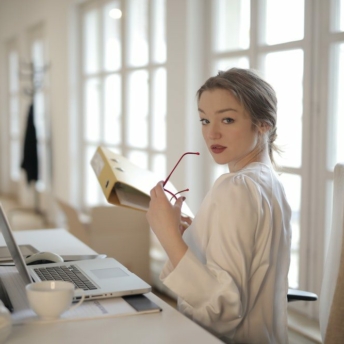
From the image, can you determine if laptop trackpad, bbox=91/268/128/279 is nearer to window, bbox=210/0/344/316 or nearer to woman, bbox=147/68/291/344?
woman, bbox=147/68/291/344

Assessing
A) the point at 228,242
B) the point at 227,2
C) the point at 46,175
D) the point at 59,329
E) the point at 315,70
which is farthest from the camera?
the point at 46,175

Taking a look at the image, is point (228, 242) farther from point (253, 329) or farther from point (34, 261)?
point (34, 261)

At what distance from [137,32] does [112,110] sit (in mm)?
818

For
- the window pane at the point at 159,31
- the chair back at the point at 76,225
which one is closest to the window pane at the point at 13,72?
the window pane at the point at 159,31

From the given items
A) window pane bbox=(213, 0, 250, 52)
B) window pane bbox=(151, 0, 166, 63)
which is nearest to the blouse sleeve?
window pane bbox=(213, 0, 250, 52)

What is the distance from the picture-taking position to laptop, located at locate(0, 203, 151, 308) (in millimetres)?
1315

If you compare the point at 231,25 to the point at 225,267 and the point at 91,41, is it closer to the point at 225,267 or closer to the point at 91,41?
the point at 225,267

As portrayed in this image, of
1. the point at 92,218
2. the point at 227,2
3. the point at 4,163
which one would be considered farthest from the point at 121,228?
the point at 4,163

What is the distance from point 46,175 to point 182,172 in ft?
10.6

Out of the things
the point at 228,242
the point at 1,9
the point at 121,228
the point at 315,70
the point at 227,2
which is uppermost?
the point at 1,9

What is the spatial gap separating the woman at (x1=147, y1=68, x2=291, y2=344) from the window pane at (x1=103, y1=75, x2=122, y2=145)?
3.22 m

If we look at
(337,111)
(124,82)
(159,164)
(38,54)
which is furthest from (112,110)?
(337,111)

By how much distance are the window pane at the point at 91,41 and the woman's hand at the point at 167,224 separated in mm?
3877

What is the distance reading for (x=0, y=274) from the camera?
1632 mm
